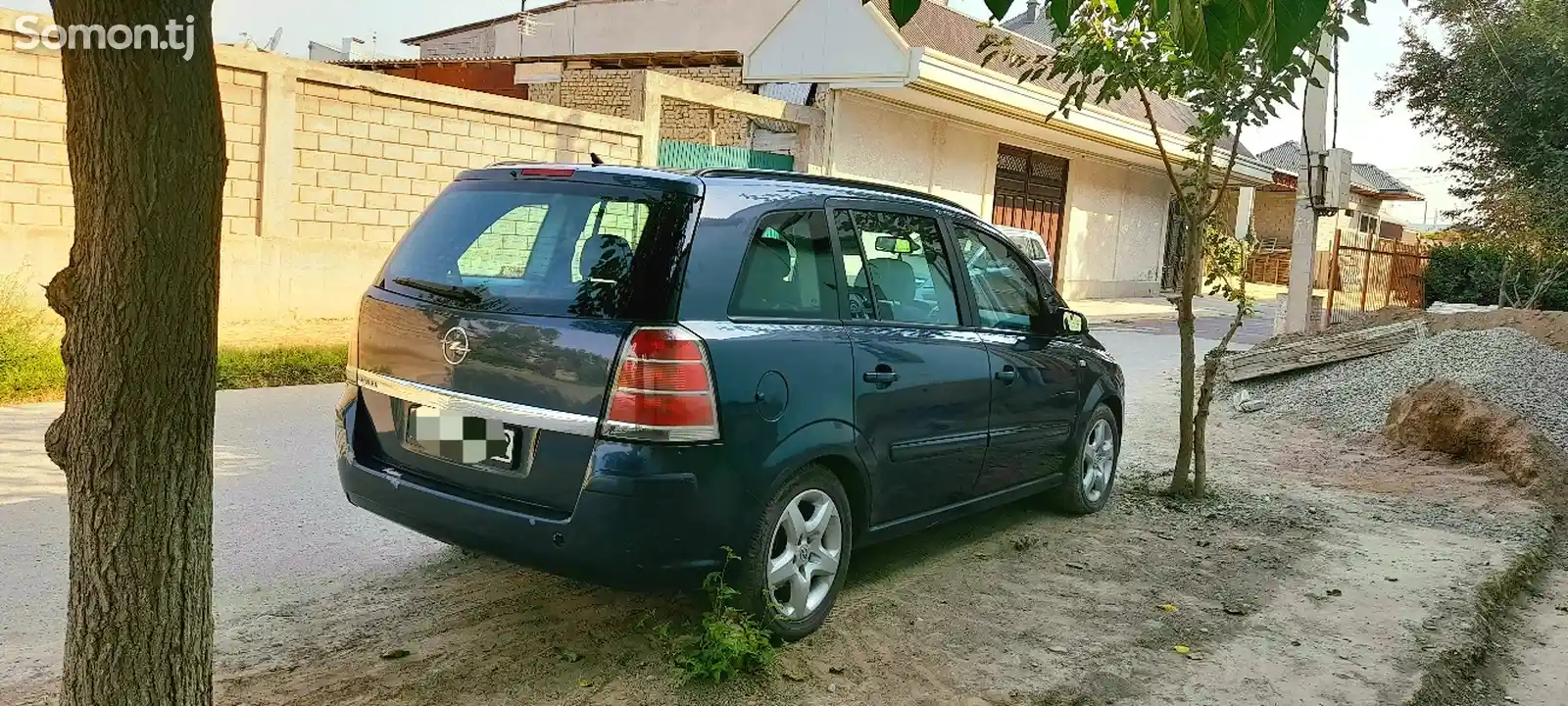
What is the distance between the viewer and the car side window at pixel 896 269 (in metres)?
4.50

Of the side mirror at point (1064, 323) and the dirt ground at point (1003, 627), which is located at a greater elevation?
the side mirror at point (1064, 323)

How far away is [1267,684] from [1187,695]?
1.23 feet

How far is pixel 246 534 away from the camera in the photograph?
16.8 ft

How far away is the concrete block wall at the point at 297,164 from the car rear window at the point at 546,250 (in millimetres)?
7333

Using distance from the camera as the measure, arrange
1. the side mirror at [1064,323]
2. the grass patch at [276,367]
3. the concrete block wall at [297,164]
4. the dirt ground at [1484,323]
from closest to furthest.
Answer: the side mirror at [1064,323]
the grass patch at [276,367]
the concrete block wall at [297,164]
the dirt ground at [1484,323]

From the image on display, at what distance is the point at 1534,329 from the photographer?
13.2 meters

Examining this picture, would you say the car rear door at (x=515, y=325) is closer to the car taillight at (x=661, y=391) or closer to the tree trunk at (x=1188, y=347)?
the car taillight at (x=661, y=391)

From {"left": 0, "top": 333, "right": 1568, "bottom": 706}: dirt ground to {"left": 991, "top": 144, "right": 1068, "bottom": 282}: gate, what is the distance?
17792 mm

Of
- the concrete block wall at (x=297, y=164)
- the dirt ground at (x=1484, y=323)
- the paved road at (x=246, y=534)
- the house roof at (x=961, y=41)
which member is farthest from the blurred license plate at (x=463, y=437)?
the house roof at (x=961, y=41)

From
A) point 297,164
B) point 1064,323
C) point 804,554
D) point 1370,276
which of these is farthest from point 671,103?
point 804,554

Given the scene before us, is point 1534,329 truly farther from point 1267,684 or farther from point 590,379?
point 590,379

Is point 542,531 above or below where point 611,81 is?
below

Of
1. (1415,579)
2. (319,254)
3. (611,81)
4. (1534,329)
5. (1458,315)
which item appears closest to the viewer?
(1415,579)

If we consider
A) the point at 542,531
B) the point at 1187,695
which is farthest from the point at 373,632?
the point at 1187,695
